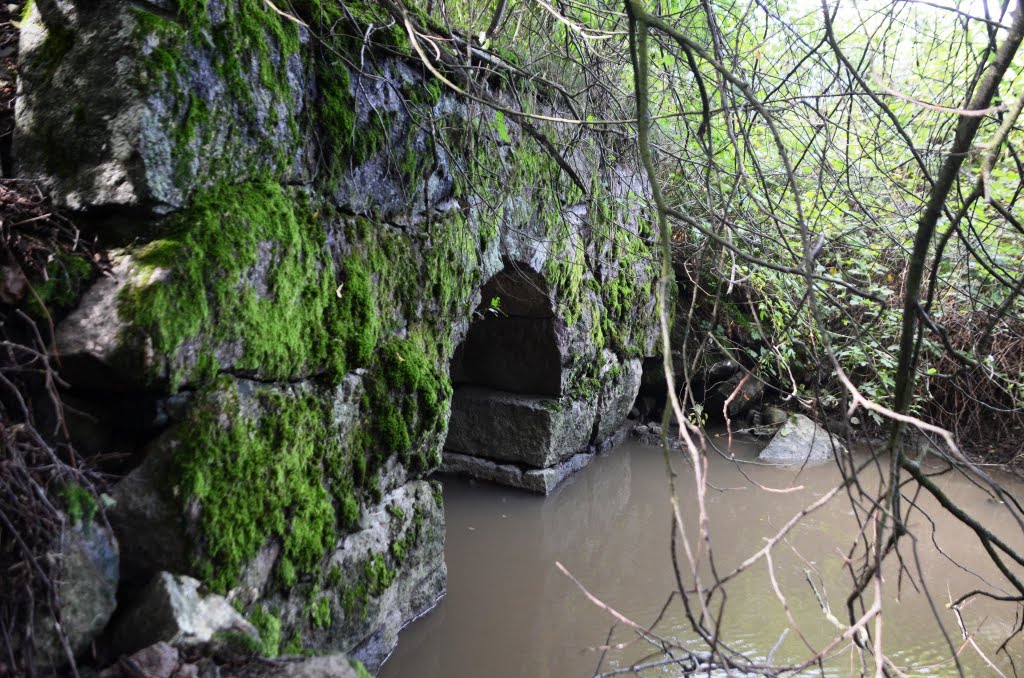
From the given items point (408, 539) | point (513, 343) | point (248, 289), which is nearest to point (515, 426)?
point (513, 343)

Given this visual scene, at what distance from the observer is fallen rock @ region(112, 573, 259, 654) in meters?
1.59

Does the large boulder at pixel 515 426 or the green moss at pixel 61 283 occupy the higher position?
the green moss at pixel 61 283

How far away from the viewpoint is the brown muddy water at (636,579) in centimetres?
303

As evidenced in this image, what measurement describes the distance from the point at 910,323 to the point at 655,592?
2.89 m

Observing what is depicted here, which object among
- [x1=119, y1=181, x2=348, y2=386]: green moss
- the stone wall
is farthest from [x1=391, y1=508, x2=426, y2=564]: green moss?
[x1=119, y1=181, x2=348, y2=386]: green moss

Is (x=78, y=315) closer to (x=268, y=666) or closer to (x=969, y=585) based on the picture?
(x=268, y=666)

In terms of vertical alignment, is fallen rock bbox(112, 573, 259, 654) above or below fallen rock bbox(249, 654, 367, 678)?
above

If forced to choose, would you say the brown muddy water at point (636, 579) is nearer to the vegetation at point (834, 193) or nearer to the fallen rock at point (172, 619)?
the vegetation at point (834, 193)

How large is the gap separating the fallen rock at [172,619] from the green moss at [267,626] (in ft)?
0.94

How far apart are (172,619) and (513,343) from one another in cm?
348

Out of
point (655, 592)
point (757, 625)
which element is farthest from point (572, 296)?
point (757, 625)

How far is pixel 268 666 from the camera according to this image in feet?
5.70

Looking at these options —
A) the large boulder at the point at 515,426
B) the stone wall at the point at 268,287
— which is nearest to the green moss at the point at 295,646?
the stone wall at the point at 268,287

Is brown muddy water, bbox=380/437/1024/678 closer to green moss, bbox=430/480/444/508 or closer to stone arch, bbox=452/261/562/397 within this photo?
green moss, bbox=430/480/444/508
